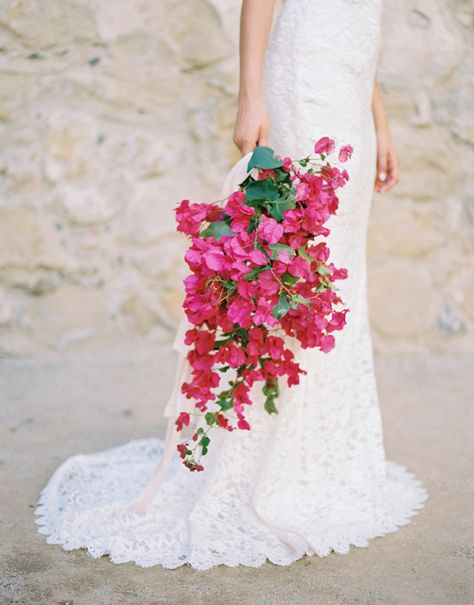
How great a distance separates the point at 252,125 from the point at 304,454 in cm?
→ 84

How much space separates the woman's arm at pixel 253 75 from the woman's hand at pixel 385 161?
57 centimetres

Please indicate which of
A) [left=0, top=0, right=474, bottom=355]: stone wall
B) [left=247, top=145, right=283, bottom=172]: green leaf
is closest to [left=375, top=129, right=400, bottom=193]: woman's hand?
[left=247, top=145, right=283, bottom=172]: green leaf

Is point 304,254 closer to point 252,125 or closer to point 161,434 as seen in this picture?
point 252,125

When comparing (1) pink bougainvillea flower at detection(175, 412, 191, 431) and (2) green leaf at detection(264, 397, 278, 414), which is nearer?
(1) pink bougainvillea flower at detection(175, 412, 191, 431)

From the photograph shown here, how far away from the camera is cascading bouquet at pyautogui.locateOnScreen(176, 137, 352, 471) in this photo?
1.53m

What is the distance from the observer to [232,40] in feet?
10.7

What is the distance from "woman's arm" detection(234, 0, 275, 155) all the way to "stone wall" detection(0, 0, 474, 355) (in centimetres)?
159

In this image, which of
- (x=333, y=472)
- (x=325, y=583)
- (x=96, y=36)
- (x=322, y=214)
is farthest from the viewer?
(x=96, y=36)

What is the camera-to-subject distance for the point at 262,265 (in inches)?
60.7

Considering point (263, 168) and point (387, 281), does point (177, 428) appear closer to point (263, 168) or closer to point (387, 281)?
point (263, 168)

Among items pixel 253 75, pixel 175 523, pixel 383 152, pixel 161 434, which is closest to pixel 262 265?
pixel 253 75

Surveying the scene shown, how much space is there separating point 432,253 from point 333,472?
5.88 feet

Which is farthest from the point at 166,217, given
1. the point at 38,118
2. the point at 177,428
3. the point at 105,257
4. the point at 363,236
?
the point at 177,428

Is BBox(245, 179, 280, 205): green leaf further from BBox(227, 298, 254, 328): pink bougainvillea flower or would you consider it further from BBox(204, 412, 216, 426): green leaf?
BBox(204, 412, 216, 426): green leaf
